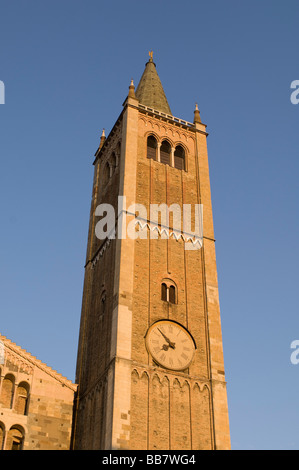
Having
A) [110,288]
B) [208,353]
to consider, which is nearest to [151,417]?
[208,353]

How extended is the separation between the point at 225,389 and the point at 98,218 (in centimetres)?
1327

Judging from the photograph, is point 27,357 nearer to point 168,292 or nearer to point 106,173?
point 168,292

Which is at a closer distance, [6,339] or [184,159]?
[6,339]

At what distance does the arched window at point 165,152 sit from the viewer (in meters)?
38.7

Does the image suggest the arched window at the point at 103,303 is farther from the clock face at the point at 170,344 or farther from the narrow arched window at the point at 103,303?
the clock face at the point at 170,344

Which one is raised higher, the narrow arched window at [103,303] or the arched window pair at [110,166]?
the arched window pair at [110,166]

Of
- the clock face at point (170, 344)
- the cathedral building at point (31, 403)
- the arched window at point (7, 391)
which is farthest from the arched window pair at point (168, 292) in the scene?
the arched window at point (7, 391)

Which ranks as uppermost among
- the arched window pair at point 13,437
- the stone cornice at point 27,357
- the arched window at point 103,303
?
the arched window at point 103,303

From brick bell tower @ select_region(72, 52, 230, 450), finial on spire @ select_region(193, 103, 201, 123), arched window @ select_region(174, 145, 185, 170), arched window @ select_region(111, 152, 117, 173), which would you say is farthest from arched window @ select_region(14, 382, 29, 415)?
finial on spire @ select_region(193, 103, 201, 123)

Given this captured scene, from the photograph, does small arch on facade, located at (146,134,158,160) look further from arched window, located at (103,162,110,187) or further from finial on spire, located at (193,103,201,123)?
finial on spire, located at (193,103,201,123)

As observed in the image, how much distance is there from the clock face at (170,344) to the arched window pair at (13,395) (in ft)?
20.1

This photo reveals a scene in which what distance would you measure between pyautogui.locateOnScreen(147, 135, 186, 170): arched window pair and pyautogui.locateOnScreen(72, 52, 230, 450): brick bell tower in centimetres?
7

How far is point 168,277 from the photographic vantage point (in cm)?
3284

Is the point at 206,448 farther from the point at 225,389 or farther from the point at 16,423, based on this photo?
the point at 16,423
